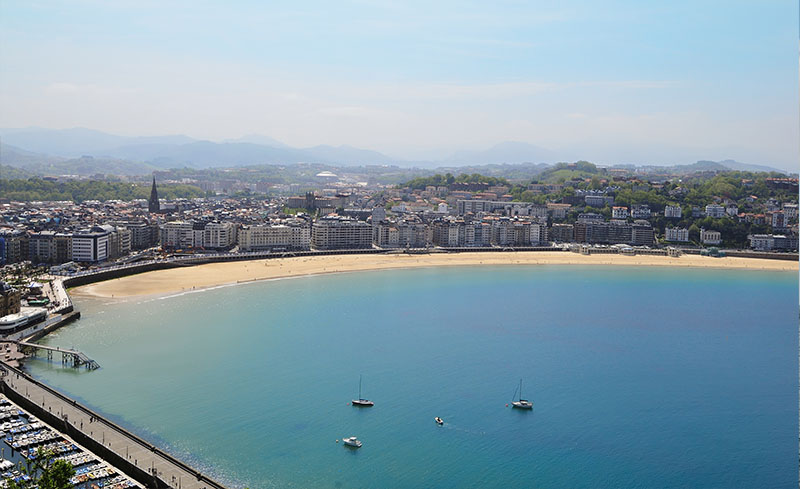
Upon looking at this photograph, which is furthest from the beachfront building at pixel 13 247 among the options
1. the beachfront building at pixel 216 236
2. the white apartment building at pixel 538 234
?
the white apartment building at pixel 538 234

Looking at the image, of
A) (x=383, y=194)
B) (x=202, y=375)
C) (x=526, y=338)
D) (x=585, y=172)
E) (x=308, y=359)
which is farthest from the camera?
(x=585, y=172)

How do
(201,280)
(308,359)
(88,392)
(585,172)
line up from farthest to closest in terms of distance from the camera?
(585,172)
(201,280)
(308,359)
(88,392)

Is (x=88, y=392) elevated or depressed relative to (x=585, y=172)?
depressed

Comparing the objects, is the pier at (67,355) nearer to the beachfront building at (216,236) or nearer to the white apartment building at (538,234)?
the beachfront building at (216,236)

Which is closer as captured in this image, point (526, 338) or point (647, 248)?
point (526, 338)

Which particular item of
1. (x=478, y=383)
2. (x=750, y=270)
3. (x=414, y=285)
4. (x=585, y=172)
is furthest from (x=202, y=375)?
(x=585, y=172)

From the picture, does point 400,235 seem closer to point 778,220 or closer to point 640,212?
point 640,212

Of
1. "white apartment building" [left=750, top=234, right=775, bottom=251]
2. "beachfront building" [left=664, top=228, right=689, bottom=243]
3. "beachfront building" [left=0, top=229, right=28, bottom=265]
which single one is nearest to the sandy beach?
"white apartment building" [left=750, top=234, right=775, bottom=251]

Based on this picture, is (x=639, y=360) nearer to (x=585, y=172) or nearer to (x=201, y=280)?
(x=201, y=280)

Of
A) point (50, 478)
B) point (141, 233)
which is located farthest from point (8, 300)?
point (141, 233)
